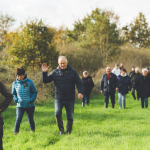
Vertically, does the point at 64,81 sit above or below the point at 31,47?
below

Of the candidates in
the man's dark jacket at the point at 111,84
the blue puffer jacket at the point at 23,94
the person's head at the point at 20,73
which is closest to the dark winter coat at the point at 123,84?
the man's dark jacket at the point at 111,84

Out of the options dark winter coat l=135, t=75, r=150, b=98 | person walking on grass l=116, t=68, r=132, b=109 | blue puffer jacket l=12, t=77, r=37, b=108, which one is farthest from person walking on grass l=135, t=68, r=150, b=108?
blue puffer jacket l=12, t=77, r=37, b=108

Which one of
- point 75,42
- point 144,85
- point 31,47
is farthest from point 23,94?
point 75,42

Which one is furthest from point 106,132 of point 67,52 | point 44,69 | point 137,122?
point 67,52

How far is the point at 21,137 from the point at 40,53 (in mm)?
11586

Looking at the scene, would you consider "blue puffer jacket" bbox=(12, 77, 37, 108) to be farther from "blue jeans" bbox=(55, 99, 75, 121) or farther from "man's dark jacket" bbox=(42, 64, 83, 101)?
Result: "blue jeans" bbox=(55, 99, 75, 121)

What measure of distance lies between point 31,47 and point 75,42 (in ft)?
54.5

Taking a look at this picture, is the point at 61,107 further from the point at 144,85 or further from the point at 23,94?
the point at 144,85

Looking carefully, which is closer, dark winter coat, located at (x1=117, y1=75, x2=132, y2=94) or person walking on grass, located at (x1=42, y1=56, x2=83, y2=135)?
person walking on grass, located at (x1=42, y1=56, x2=83, y2=135)

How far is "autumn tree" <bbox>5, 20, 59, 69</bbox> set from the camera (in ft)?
53.3

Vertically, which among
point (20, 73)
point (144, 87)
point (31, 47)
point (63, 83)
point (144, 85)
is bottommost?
point (144, 87)

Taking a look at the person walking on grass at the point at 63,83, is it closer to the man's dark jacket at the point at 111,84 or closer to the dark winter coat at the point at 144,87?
the man's dark jacket at the point at 111,84

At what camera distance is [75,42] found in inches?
1275

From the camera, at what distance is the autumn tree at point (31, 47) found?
16.2 m
